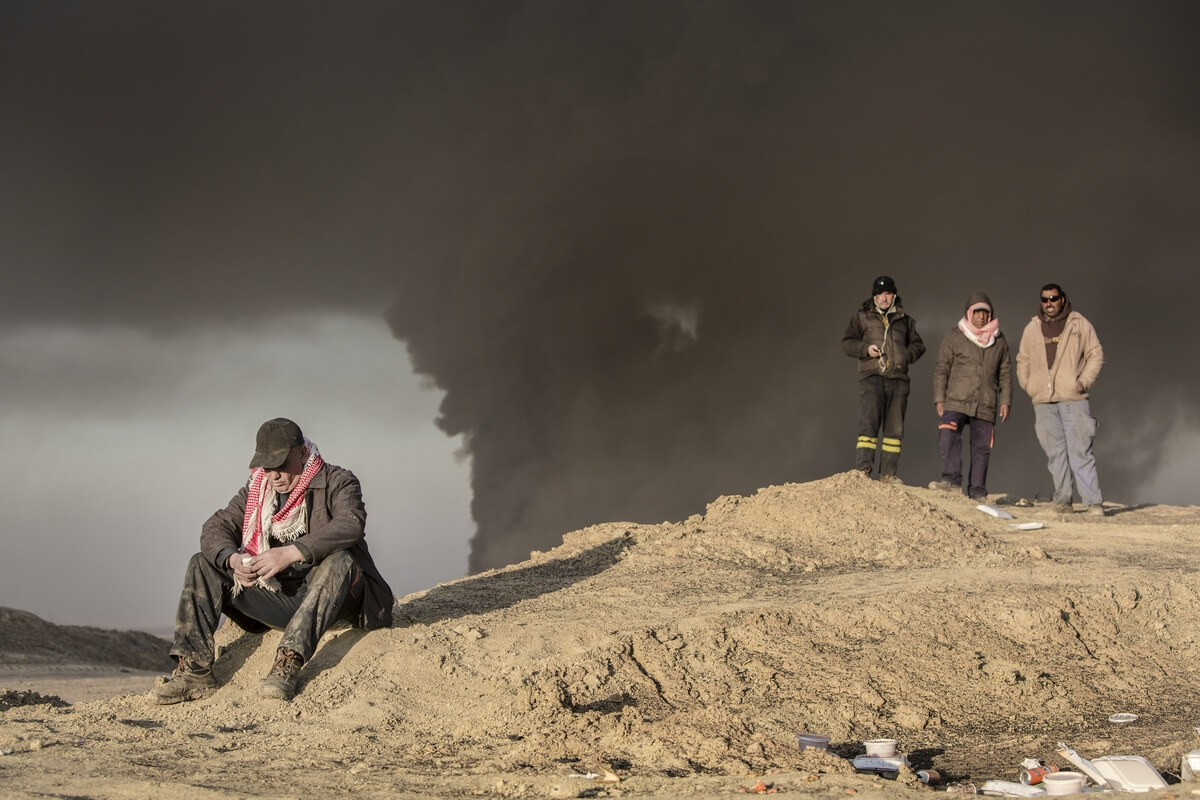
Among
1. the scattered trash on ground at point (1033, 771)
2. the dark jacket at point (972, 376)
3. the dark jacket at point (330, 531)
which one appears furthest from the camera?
the dark jacket at point (972, 376)

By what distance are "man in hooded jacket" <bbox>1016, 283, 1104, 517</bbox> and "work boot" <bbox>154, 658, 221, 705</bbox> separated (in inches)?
366

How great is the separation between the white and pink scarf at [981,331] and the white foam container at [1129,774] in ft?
28.1

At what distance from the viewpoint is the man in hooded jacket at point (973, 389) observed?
12500 millimetres

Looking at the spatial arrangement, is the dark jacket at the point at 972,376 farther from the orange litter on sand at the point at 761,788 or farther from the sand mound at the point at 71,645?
the sand mound at the point at 71,645

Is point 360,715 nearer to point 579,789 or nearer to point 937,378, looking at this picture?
point 579,789

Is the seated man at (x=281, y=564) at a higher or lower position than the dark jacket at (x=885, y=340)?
lower

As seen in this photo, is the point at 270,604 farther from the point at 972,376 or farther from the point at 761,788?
the point at 972,376

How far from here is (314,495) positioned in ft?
20.8

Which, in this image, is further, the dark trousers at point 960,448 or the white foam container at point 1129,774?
the dark trousers at point 960,448

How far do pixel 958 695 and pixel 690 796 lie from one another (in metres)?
2.67

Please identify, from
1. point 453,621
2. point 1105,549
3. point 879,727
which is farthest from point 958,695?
point 1105,549

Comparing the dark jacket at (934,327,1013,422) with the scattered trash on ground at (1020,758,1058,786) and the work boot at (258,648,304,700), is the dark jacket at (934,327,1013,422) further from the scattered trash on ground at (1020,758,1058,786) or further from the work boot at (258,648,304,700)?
the work boot at (258,648,304,700)

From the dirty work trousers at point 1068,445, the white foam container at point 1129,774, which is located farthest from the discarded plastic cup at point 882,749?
the dirty work trousers at point 1068,445

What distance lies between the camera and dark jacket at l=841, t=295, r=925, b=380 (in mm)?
12578
